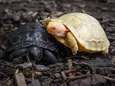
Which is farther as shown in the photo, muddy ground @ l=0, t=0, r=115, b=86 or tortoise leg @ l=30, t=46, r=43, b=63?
muddy ground @ l=0, t=0, r=115, b=86

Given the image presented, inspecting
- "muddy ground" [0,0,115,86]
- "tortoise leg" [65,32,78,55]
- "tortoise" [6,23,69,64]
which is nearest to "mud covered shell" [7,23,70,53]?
"tortoise" [6,23,69,64]

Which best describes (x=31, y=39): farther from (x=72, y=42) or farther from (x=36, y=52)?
(x=72, y=42)

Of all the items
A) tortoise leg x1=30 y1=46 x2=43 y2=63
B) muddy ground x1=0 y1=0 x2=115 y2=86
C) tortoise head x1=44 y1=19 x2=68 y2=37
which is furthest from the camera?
muddy ground x1=0 y1=0 x2=115 y2=86

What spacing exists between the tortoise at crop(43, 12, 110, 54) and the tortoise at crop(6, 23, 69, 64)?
11 centimetres

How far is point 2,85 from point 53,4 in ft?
7.39


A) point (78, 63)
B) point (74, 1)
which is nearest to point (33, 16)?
point (74, 1)

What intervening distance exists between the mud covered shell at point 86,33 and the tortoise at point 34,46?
0.22m

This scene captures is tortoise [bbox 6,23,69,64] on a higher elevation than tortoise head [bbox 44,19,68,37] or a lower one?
lower

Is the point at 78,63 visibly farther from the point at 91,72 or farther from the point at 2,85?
the point at 2,85

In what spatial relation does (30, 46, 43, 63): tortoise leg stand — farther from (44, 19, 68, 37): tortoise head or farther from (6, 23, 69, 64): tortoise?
(44, 19, 68, 37): tortoise head

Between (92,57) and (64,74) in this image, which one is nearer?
(64,74)

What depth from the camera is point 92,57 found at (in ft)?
12.7

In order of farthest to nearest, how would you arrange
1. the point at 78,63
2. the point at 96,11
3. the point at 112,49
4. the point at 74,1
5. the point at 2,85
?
the point at 74,1 < the point at 96,11 < the point at 112,49 < the point at 78,63 < the point at 2,85

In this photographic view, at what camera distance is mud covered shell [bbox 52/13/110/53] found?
12.2 feet
